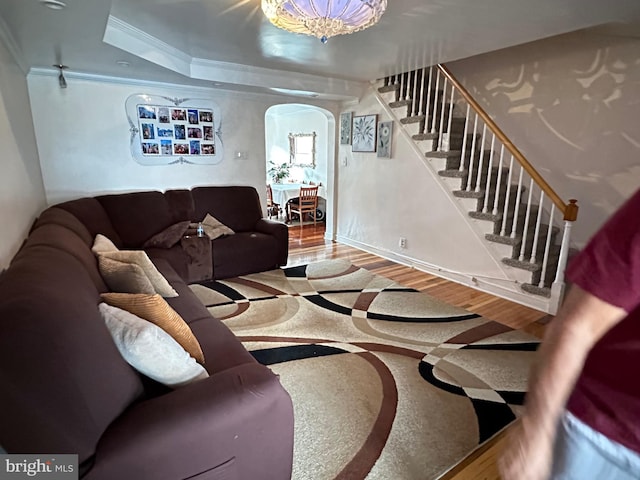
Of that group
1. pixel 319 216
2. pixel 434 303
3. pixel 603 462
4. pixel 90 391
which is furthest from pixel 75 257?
pixel 319 216

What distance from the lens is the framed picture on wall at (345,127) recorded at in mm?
5094

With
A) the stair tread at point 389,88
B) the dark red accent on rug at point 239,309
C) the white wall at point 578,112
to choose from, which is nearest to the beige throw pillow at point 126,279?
the dark red accent on rug at point 239,309

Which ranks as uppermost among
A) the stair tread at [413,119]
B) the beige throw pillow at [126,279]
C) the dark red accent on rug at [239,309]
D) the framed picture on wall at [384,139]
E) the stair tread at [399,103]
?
the stair tread at [399,103]

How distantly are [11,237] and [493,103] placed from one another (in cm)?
465

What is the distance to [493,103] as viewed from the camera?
13.4 feet

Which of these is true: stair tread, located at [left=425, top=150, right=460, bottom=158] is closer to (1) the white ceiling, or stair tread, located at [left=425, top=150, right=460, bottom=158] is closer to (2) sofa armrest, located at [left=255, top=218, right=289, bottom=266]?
(1) the white ceiling

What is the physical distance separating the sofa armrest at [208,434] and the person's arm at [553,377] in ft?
2.60

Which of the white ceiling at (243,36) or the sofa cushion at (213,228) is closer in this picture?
the white ceiling at (243,36)

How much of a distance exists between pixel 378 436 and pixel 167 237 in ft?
9.22

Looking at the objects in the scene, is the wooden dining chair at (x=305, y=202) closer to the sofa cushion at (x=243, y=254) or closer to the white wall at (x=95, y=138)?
the white wall at (x=95, y=138)

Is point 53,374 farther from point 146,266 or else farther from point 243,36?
point 243,36

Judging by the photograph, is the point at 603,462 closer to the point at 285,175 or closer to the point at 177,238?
the point at 177,238

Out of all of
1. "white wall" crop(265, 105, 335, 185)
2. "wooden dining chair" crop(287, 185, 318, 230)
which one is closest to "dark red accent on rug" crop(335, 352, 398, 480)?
"wooden dining chair" crop(287, 185, 318, 230)

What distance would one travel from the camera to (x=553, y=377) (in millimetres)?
621
